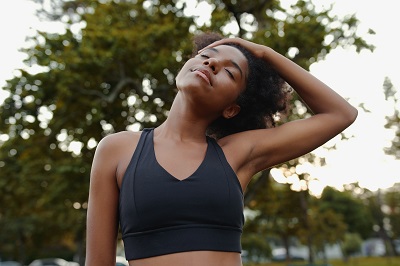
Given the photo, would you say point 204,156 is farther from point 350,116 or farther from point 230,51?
point 350,116

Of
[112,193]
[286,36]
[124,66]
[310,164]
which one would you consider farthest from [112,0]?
[112,193]

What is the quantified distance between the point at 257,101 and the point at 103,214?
0.76m

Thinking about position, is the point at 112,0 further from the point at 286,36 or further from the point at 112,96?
the point at 286,36

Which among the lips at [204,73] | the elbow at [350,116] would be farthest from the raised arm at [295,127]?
the lips at [204,73]

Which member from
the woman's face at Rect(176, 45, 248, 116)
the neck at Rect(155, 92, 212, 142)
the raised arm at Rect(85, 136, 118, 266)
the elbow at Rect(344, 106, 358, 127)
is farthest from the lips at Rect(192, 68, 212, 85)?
the elbow at Rect(344, 106, 358, 127)

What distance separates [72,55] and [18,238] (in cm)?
2427

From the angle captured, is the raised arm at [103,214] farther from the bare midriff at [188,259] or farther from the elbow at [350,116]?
the elbow at [350,116]

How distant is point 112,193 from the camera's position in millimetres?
2080

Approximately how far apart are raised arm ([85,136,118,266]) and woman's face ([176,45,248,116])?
0.35 m

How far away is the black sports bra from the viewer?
1.94 metres

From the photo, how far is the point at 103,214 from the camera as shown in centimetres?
207

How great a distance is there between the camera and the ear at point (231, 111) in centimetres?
229

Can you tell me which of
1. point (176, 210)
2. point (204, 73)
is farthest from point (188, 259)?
point (204, 73)

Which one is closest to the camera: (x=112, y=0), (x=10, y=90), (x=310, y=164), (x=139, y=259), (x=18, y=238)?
(x=139, y=259)
